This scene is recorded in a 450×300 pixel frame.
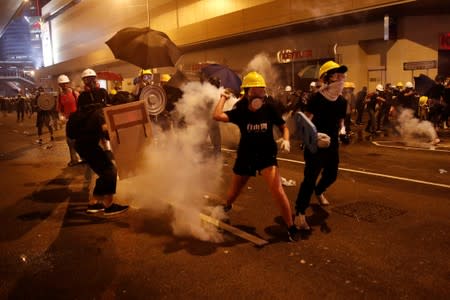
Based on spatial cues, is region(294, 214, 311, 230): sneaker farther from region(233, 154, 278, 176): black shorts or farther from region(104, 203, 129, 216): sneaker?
region(104, 203, 129, 216): sneaker

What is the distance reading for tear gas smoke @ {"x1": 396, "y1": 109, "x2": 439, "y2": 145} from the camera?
12.4 metres

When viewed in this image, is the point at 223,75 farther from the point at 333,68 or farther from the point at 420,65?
the point at 420,65

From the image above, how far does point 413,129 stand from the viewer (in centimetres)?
1392

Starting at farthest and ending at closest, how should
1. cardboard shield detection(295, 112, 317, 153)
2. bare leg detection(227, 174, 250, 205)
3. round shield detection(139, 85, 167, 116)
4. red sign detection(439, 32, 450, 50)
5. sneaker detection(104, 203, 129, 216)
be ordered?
red sign detection(439, 32, 450, 50)
round shield detection(139, 85, 167, 116)
sneaker detection(104, 203, 129, 216)
bare leg detection(227, 174, 250, 205)
cardboard shield detection(295, 112, 317, 153)

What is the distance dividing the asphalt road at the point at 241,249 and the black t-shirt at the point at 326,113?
3.68 ft

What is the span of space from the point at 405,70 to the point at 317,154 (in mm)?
16787

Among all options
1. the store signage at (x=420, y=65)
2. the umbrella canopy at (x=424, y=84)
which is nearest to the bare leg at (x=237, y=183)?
the umbrella canopy at (x=424, y=84)

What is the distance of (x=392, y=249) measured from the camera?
4.43 m

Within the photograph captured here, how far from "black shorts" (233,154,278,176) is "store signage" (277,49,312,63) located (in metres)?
19.0

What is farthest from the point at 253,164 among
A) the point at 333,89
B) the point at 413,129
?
the point at 413,129

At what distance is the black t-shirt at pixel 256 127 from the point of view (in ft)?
15.5

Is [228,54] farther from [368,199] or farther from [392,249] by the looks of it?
[392,249]

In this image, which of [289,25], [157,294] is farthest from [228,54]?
[157,294]

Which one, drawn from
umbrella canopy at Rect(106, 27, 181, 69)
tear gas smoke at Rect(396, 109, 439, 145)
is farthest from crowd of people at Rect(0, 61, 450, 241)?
tear gas smoke at Rect(396, 109, 439, 145)
